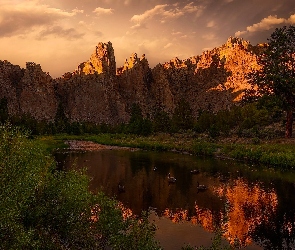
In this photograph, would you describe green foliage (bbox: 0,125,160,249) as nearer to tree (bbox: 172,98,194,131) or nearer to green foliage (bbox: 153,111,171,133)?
tree (bbox: 172,98,194,131)

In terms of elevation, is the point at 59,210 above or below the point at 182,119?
below

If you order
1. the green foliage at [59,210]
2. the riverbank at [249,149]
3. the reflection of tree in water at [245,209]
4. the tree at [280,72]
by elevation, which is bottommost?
the reflection of tree in water at [245,209]

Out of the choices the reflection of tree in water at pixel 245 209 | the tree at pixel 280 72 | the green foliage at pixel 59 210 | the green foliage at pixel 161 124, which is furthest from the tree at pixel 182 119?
the green foliage at pixel 59 210

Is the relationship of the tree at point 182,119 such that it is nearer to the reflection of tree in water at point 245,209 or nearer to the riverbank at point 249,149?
the riverbank at point 249,149

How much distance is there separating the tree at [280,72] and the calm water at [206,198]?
20267 mm

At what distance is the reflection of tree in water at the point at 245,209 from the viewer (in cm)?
2814

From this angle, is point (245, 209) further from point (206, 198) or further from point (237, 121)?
point (237, 121)

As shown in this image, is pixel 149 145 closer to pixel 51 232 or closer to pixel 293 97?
pixel 293 97

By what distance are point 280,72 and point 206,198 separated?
146ft

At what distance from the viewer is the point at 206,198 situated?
3872 centimetres

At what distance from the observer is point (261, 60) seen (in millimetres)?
77188

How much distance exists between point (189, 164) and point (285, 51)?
3553 cm

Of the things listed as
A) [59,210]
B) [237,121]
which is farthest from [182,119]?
[59,210]

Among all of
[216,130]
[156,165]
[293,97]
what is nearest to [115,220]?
[156,165]
